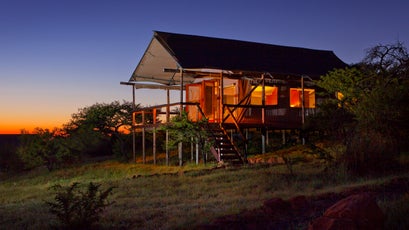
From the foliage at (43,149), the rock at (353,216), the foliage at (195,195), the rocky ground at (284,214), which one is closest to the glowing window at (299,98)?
the foliage at (195,195)

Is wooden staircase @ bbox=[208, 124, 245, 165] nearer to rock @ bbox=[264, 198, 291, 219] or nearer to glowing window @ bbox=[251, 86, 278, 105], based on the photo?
glowing window @ bbox=[251, 86, 278, 105]

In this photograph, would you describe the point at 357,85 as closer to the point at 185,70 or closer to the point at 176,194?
the point at 185,70

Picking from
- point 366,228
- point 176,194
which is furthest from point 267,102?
point 366,228

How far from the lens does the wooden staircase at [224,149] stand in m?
19.0

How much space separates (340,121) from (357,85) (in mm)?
2014

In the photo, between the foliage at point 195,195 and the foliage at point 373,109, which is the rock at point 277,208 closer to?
the foliage at point 195,195

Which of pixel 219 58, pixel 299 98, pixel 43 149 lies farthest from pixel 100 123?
pixel 299 98

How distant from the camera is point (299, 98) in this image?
83.7ft

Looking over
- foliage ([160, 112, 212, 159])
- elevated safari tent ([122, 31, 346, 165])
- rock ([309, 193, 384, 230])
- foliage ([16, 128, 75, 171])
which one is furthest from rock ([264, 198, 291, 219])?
foliage ([16, 128, 75, 171])

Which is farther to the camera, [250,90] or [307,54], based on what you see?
[307,54]

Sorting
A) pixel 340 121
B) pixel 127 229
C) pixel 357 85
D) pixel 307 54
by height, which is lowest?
pixel 127 229

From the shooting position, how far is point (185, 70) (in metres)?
20.4

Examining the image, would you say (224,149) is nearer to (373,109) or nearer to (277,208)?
(373,109)

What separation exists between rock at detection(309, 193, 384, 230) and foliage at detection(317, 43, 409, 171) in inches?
256
